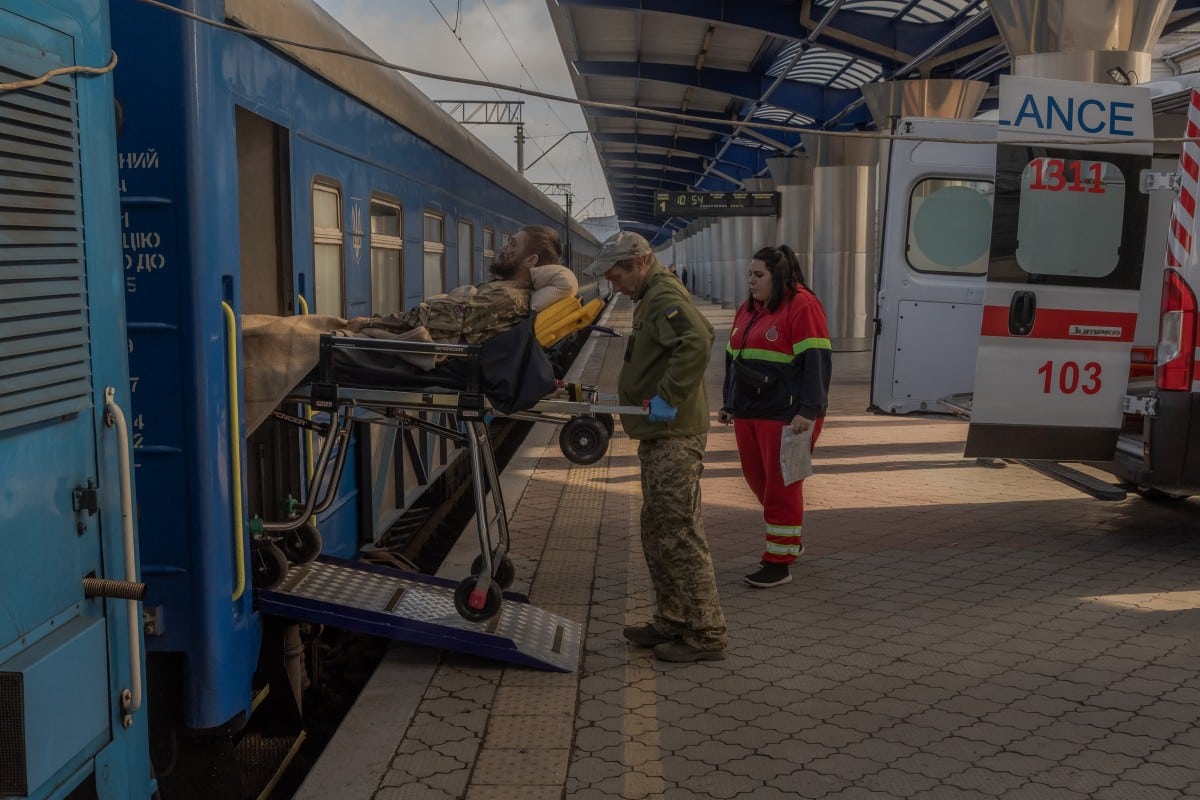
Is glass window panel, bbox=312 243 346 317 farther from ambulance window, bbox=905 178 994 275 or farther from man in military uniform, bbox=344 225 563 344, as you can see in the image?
ambulance window, bbox=905 178 994 275

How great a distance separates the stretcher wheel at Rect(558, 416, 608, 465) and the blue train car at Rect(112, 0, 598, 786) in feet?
3.78

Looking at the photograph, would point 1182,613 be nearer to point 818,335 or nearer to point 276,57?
point 818,335

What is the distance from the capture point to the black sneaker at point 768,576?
6.15 meters

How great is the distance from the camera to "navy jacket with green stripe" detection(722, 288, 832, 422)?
5.90 metres

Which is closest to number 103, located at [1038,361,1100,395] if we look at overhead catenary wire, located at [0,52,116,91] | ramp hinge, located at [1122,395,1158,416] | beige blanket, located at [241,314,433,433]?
ramp hinge, located at [1122,395,1158,416]

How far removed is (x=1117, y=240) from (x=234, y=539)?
203 inches

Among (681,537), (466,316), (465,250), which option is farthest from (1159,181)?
(465,250)

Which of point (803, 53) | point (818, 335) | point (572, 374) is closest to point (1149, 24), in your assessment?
point (818, 335)

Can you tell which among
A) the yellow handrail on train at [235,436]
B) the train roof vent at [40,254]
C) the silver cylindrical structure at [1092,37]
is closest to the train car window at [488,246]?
the silver cylindrical structure at [1092,37]

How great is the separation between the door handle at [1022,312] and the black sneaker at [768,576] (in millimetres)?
1924

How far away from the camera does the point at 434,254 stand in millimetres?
8203

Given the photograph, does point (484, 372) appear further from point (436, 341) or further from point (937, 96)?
point (937, 96)

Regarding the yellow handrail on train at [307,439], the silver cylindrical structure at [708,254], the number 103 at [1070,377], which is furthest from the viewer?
the silver cylindrical structure at [708,254]

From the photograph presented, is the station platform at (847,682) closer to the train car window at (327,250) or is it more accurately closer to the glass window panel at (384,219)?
the train car window at (327,250)
